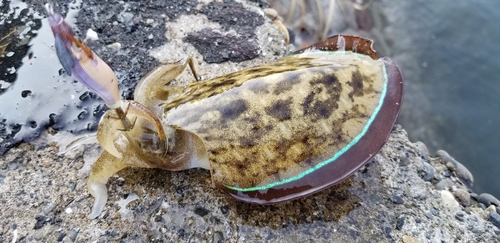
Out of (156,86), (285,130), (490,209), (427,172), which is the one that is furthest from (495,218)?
(156,86)

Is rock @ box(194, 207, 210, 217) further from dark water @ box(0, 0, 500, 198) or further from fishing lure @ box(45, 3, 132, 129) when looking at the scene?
dark water @ box(0, 0, 500, 198)

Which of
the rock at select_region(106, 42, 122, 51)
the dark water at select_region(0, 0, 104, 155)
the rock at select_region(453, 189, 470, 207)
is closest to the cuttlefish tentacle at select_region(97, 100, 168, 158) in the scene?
the dark water at select_region(0, 0, 104, 155)

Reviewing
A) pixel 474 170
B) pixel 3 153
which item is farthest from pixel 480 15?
pixel 3 153

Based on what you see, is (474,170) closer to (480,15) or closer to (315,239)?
(480,15)

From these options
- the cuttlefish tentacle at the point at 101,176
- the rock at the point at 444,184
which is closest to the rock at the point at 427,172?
the rock at the point at 444,184

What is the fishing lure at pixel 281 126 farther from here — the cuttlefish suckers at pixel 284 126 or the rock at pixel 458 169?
Result: the rock at pixel 458 169
